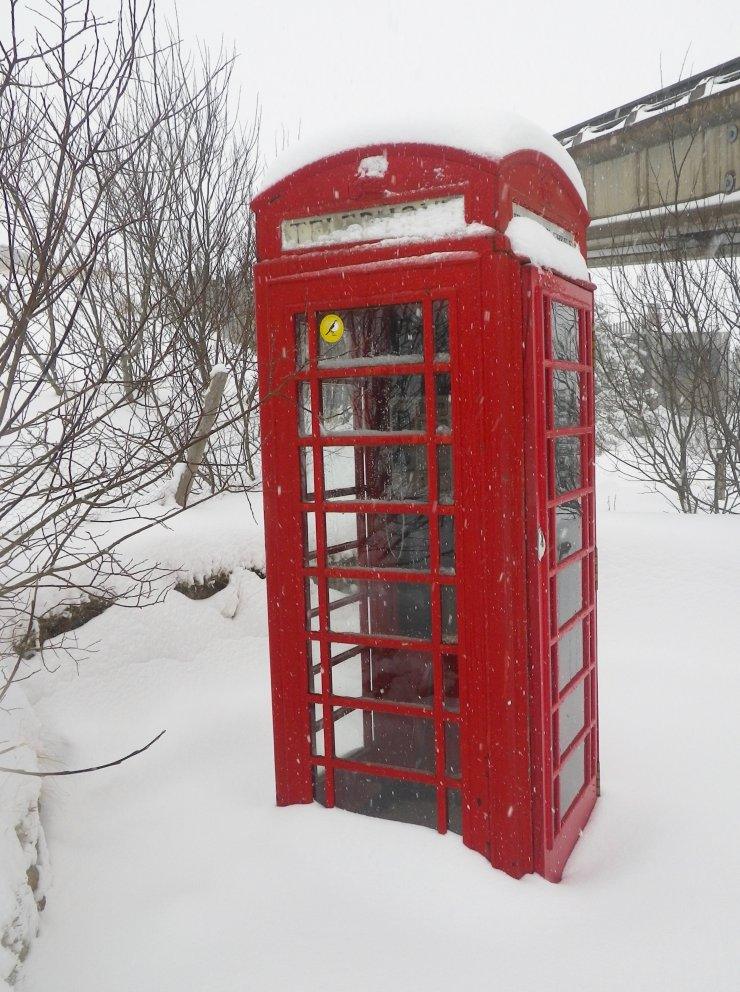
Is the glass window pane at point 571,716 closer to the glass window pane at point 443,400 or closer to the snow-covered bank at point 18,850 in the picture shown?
the glass window pane at point 443,400

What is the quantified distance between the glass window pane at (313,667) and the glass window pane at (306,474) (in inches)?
20.3

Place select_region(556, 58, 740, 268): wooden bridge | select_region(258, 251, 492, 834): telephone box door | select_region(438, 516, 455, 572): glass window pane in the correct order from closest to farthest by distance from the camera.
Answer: select_region(258, 251, 492, 834): telephone box door → select_region(438, 516, 455, 572): glass window pane → select_region(556, 58, 740, 268): wooden bridge

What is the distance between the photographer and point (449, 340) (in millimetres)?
2342

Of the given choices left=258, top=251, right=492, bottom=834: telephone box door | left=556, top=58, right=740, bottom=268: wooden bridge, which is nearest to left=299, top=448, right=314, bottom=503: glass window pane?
left=258, top=251, right=492, bottom=834: telephone box door

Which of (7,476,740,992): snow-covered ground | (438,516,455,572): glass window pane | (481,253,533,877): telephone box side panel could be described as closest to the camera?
(7,476,740,992): snow-covered ground

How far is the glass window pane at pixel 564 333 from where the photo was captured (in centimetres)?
262

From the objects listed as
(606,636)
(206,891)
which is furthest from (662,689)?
(206,891)

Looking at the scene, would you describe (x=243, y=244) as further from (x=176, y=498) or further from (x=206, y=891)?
(x=206, y=891)

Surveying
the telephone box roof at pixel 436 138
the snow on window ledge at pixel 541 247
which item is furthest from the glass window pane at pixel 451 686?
the telephone box roof at pixel 436 138

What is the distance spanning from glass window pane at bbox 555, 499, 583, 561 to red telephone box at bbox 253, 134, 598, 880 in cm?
1

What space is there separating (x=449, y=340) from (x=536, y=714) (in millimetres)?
1187

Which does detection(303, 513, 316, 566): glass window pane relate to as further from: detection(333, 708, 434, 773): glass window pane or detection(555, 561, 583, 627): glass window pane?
detection(555, 561, 583, 627): glass window pane

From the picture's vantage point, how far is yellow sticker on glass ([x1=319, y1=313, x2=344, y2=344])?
254cm

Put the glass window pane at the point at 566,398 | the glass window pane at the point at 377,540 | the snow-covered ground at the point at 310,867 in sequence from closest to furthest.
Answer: the snow-covered ground at the point at 310,867 → the glass window pane at the point at 377,540 → the glass window pane at the point at 566,398
